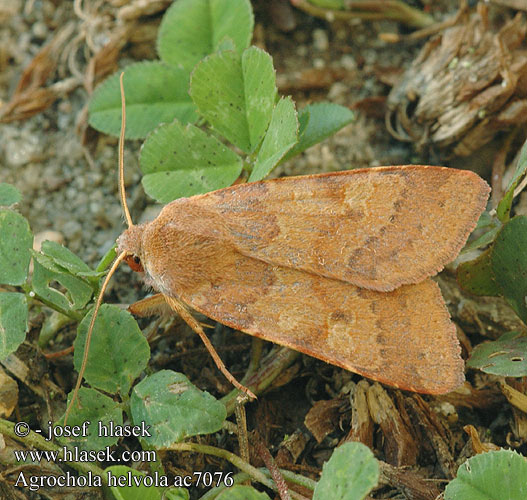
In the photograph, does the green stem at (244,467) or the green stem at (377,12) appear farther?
the green stem at (377,12)

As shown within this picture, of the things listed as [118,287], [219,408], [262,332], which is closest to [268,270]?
[262,332]

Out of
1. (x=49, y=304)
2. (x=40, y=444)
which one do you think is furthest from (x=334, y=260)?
(x=40, y=444)

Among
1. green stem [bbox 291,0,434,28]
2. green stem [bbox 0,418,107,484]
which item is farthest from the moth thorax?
green stem [bbox 291,0,434,28]

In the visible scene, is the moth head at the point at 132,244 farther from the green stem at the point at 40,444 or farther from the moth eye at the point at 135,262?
the green stem at the point at 40,444

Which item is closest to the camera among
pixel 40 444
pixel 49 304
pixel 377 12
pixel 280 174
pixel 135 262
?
pixel 40 444

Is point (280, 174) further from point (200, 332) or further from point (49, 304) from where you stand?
point (49, 304)

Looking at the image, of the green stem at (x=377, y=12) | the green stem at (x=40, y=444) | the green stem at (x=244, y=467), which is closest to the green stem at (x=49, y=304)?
the green stem at (x=40, y=444)
